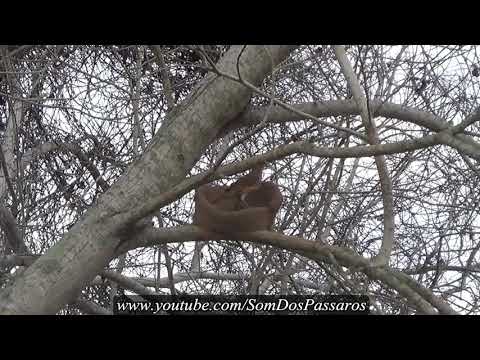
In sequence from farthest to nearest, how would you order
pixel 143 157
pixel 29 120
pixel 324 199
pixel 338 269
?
pixel 29 120 < pixel 324 199 < pixel 143 157 < pixel 338 269

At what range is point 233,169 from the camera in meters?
2.60

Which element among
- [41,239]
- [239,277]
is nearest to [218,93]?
[239,277]

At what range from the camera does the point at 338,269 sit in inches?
101

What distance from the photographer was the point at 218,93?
123 inches

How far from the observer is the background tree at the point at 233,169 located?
2641mm

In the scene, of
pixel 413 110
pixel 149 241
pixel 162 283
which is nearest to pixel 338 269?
pixel 149 241

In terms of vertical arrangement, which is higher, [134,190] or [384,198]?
[384,198]

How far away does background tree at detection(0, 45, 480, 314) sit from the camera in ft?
8.66
